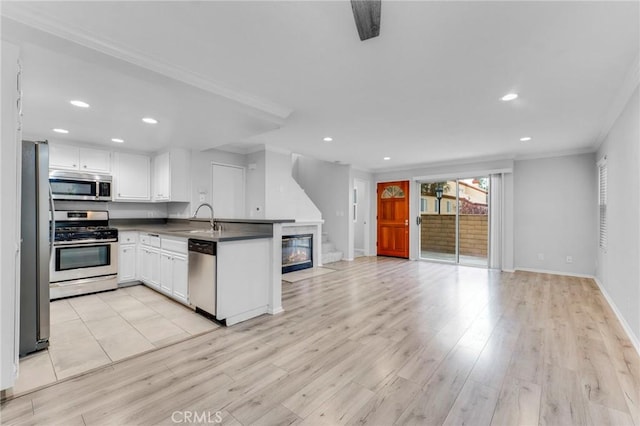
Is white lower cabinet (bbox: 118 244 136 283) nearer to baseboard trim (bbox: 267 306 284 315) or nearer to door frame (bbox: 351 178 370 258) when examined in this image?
baseboard trim (bbox: 267 306 284 315)

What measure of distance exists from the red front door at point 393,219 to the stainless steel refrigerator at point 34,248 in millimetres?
6692

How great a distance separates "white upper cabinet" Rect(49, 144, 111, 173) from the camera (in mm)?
4207

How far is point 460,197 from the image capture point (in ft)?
21.9

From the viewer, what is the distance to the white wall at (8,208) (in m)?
1.66

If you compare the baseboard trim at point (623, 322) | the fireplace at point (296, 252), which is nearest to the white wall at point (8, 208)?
the fireplace at point (296, 252)

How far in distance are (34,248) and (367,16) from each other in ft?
9.99

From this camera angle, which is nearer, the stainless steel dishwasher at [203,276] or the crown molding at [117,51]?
the crown molding at [117,51]

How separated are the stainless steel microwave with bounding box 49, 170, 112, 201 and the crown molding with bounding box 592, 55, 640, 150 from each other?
6.57 metres

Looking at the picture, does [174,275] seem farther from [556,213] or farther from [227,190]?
[556,213]

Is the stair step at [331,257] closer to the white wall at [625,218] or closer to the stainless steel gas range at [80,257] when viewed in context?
the stainless steel gas range at [80,257]

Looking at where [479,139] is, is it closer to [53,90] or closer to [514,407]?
[514,407]

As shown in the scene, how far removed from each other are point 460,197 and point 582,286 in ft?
9.13

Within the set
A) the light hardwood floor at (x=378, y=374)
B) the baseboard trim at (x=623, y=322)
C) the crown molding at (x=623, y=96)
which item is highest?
the crown molding at (x=623, y=96)

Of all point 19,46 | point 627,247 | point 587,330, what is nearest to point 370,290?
point 587,330
